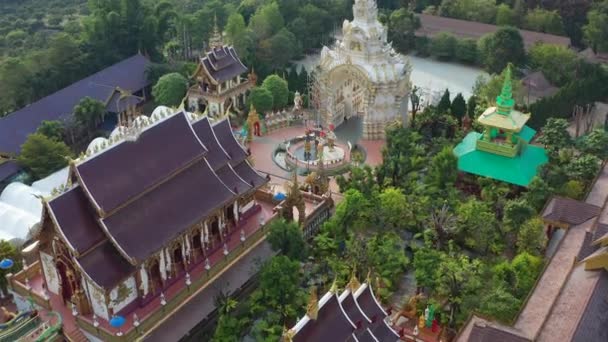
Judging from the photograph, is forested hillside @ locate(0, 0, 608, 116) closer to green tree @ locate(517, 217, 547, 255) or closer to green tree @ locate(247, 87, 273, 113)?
green tree @ locate(247, 87, 273, 113)

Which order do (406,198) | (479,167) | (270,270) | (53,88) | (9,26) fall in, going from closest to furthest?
(270,270) < (406,198) < (479,167) < (53,88) < (9,26)

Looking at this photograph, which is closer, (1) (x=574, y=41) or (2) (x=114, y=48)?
(2) (x=114, y=48)

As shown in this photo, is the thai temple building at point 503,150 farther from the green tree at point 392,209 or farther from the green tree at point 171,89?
the green tree at point 171,89

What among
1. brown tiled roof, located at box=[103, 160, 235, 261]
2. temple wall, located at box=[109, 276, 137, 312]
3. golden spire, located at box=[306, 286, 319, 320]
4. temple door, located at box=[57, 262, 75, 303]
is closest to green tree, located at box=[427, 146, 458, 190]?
brown tiled roof, located at box=[103, 160, 235, 261]

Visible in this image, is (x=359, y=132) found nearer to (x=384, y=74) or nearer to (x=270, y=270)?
(x=384, y=74)

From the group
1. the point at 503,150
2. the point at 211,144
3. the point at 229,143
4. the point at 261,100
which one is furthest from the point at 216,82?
the point at 503,150

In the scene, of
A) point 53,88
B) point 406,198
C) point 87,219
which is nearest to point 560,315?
point 406,198
